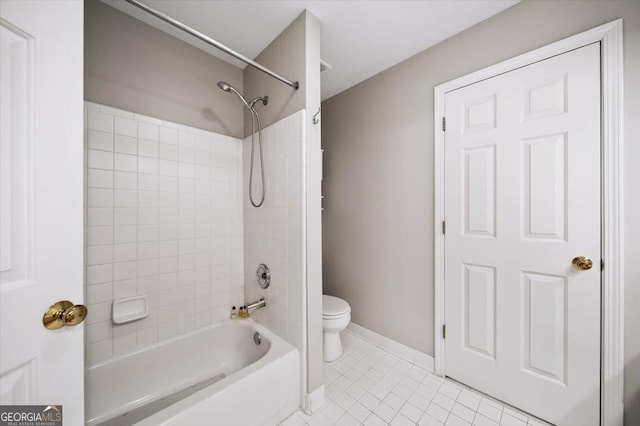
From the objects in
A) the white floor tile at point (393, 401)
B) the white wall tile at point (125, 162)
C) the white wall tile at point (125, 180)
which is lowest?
the white floor tile at point (393, 401)

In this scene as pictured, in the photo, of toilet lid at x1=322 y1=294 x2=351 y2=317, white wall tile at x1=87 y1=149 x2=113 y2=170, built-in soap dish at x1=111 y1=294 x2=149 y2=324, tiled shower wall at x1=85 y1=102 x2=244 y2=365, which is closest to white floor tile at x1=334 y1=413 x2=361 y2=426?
toilet lid at x1=322 y1=294 x2=351 y2=317

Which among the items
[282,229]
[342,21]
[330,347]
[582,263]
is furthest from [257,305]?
[342,21]

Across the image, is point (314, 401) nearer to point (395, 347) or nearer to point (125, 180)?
point (395, 347)

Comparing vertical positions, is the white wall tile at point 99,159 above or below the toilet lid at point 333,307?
above

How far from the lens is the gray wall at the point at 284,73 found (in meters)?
1.40

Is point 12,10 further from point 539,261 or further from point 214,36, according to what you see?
point 539,261

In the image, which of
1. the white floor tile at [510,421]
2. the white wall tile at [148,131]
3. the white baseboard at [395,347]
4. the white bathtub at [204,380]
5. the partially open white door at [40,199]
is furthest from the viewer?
the white baseboard at [395,347]

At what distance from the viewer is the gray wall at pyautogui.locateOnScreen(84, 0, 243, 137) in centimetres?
132

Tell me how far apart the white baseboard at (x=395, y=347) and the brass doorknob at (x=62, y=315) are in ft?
6.38

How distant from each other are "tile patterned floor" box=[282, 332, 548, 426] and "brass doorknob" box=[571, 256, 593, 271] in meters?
0.88

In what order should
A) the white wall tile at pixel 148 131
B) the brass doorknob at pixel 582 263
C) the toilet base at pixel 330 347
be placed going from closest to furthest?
the brass doorknob at pixel 582 263 → the white wall tile at pixel 148 131 → the toilet base at pixel 330 347

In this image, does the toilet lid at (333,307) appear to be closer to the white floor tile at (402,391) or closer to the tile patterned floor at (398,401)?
the tile patterned floor at (398,401)

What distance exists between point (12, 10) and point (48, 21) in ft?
0.21

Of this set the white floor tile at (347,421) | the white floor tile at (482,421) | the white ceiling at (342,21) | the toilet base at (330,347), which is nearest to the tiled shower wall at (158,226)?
the white ceiling at (342,21)
